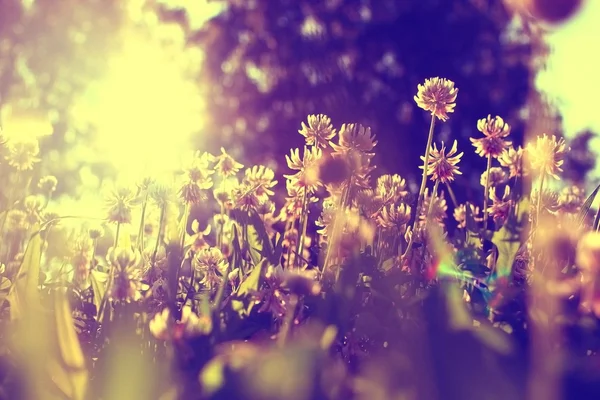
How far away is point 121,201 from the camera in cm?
183

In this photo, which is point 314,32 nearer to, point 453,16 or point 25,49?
point 453,16

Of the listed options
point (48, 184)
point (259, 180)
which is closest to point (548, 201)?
point (259, 180)

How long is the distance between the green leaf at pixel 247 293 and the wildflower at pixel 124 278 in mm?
154

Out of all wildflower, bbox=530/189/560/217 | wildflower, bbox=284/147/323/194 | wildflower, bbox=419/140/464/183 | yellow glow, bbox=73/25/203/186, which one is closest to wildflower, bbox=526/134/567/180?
wildflower, bbox=530/189/560/217

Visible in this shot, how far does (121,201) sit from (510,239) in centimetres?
112

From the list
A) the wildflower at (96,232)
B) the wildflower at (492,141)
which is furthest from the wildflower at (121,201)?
the wildflower at (492,141)

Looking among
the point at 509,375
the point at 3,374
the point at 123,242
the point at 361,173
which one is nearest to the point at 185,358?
the point at 3,374

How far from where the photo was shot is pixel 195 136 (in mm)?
10102

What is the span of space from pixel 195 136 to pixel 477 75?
14.2ft

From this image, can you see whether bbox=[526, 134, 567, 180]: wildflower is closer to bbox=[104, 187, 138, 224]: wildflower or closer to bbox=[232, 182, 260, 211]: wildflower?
bbox=[232, 182, 260, 211]: wildflower

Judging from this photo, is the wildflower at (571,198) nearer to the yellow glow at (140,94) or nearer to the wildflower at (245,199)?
the wildflower at (245,199)

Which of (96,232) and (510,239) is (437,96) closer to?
(510,239)

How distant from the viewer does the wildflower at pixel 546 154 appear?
1404mm

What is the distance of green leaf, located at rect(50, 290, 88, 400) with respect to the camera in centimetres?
71
